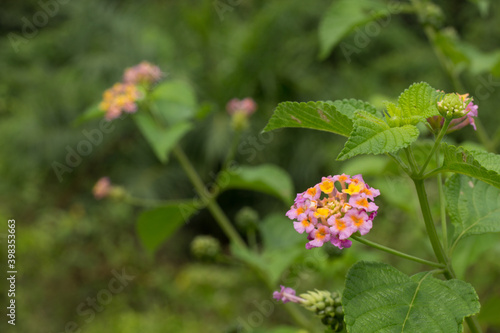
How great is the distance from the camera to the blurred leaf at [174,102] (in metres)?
1.17

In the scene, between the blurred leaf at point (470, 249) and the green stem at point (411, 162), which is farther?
the blurred leaf at point (470, 249)

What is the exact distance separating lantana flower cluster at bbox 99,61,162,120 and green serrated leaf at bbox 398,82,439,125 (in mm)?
740

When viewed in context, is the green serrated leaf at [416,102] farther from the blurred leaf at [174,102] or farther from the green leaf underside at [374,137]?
the blurred leaf at [174,102]

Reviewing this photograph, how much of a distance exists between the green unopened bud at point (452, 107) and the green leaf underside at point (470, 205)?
13 cm

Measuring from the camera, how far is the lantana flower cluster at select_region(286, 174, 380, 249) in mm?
461

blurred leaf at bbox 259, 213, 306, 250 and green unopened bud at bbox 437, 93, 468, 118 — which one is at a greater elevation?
green unopened bud at bbox 437, 93, 468, 118

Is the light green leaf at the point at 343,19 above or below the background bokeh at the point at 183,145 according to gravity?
above

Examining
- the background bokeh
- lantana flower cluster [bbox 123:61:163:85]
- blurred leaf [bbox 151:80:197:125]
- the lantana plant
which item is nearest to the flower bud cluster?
the lantana plant

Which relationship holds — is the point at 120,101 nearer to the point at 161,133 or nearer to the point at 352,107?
the point at 161,133

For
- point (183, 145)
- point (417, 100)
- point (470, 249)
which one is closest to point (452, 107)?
point (417, 100)

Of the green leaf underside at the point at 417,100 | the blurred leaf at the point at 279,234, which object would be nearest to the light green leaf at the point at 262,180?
the blurred leaf at the point at 279,234

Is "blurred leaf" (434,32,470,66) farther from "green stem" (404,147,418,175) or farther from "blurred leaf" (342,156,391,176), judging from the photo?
"green stem" (404,147,418,175)

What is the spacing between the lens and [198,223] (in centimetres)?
352

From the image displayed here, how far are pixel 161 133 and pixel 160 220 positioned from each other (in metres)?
0.21
